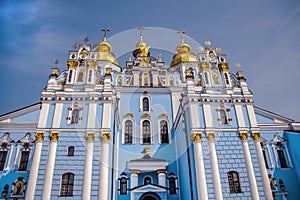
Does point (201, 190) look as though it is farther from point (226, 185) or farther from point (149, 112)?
point (149, 112)

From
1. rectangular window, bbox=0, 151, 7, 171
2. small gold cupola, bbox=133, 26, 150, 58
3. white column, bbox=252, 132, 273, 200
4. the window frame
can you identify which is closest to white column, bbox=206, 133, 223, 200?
white column, bbox=252, 132, 273, 200

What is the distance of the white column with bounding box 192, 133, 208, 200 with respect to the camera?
569 inches

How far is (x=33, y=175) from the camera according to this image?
48.0 ft

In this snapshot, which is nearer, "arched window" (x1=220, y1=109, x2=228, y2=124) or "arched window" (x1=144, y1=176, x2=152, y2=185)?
"arched window" (x1=220, y1=109, x2=228, y2=124)

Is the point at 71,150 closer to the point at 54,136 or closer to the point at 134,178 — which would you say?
the point at 54,136

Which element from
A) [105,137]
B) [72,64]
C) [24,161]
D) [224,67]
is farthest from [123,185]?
[224,67]

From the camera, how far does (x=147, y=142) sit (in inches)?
807

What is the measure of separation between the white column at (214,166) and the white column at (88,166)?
7.51 metres

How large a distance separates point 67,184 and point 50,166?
152 cm

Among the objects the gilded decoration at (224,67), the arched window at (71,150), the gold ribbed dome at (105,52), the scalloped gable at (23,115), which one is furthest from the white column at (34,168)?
the gilded decoration at (224,67)

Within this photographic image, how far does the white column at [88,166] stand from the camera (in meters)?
14.4

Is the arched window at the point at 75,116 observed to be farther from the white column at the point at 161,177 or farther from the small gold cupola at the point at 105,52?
the small gold cupola at the point at 105,52

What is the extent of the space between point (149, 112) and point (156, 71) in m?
5.07

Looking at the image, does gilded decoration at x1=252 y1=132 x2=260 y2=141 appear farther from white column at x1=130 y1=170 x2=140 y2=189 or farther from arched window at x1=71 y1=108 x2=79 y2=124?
arched window at x1=71 y1=108 x2=79 y2=124
